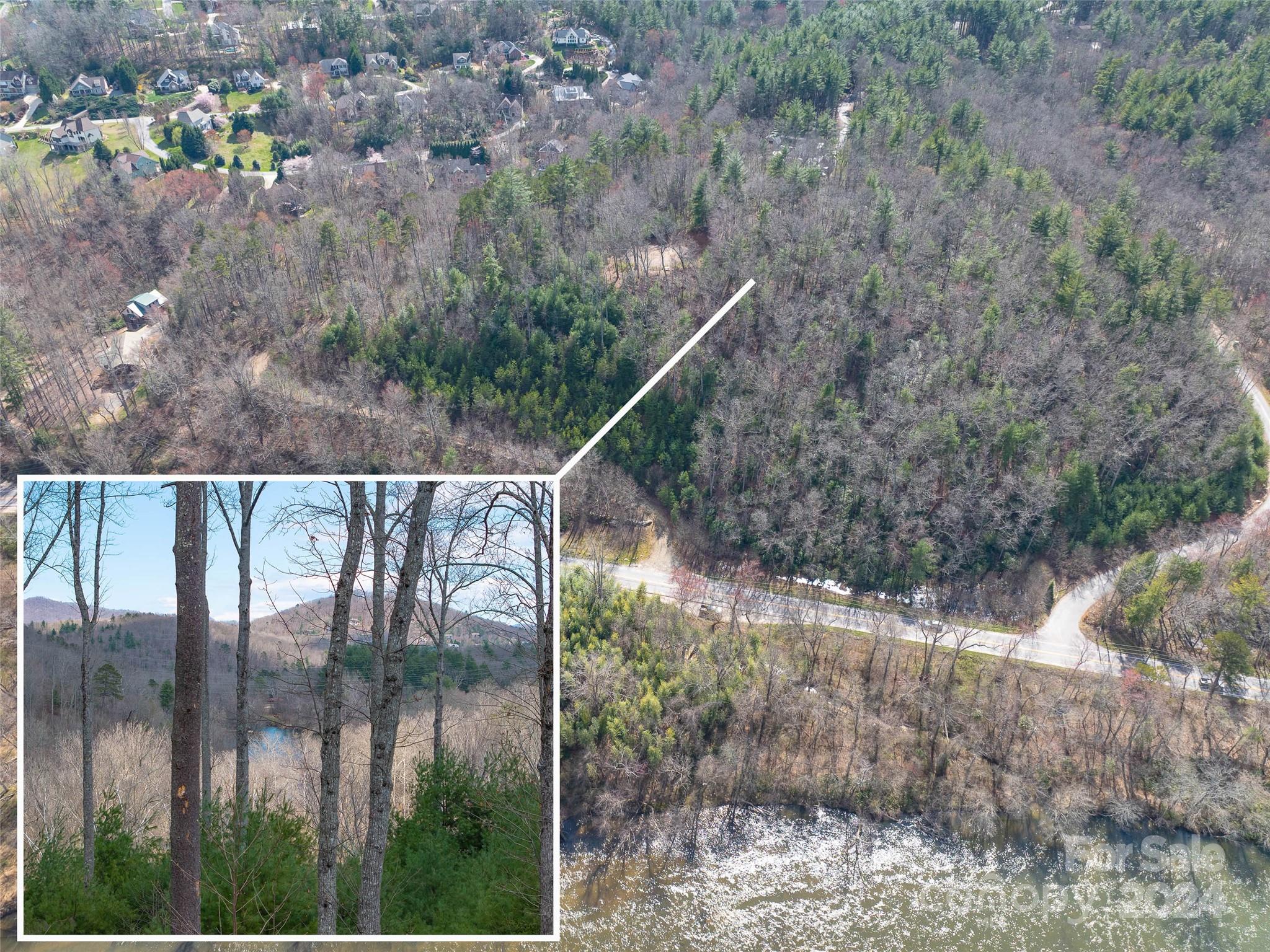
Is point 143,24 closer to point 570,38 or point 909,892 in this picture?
point 570,38

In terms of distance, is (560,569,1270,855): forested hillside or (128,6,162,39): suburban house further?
(128,6,162,39): suburban house

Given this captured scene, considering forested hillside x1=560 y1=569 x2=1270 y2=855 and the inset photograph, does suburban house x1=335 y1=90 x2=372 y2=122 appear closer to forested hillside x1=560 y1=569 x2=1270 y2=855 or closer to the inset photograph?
forested hillside x1=560 y1=569 x2=1270 y2=855

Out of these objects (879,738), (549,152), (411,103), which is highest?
(411,103)

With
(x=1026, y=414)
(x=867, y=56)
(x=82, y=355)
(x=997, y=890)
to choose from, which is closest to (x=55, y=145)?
(x=82, y=355)

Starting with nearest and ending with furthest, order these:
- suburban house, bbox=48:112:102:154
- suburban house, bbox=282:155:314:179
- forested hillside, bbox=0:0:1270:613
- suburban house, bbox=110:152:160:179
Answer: forested hillside, bbox=0:0:1270:613 → suburban house, bbox=282:155:314:179 → suburban house, bbox=110:152:160:179 → suburban house, bbox=48:112:102:154

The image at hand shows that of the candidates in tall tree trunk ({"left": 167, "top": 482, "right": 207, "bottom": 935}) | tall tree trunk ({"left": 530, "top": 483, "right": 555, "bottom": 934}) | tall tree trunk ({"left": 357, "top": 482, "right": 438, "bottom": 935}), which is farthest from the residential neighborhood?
Result: tall tree trunk ({"left": 530, "top": 483, "right": 555, "bottom": 934})

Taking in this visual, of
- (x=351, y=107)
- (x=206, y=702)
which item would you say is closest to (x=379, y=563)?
(x=206, y=702)

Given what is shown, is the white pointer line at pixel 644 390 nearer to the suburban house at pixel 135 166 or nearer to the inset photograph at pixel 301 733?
the inset photograph at pixel 301 733
